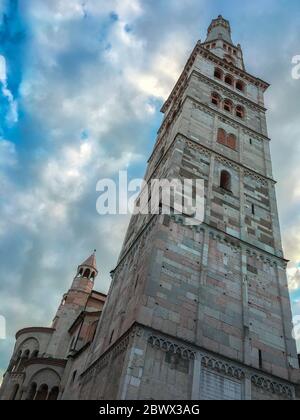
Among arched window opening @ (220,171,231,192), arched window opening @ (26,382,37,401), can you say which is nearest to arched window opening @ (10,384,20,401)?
arched window opening @ (26,382,37,401)

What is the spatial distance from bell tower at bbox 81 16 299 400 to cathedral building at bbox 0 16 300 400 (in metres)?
0.04

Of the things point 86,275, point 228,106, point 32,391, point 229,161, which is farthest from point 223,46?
point 32,391

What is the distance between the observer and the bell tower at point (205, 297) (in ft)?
35.1

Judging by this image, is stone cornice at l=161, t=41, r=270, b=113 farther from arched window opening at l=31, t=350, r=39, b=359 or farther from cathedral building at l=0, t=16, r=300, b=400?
arched window opening at l=31, t=350, r=39, b=359

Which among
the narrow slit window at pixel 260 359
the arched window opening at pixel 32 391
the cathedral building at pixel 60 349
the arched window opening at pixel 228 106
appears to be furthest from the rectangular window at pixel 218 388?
the arched window opening at pixel 228 106

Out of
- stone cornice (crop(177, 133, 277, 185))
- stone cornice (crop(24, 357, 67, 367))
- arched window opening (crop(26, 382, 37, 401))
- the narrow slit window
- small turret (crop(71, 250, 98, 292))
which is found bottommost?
the narrow slit window

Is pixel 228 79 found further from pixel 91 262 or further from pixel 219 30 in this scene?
pixel 91 262

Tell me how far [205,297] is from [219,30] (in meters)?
32.5

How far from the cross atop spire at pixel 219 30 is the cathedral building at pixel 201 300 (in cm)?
1597

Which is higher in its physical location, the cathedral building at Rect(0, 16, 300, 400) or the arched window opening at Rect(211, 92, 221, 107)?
the arched window opening at Rect(211, 92, 221, 107)

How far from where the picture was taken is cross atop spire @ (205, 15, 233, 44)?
35.8 m
